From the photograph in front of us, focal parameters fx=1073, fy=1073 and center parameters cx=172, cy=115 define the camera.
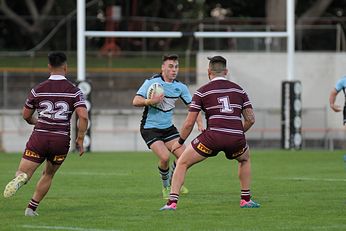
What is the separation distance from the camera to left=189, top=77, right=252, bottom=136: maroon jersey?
502 inches

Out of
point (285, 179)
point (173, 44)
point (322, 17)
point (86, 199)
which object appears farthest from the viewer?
point (322, 17)

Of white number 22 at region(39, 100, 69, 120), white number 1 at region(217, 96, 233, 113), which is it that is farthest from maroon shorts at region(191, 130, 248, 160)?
white number 22 at region(39, 100, 69, 120)

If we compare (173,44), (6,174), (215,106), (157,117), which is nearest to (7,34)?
(173,44)

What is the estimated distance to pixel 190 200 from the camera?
47.7 ft

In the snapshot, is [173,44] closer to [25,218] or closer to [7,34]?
[7,34]

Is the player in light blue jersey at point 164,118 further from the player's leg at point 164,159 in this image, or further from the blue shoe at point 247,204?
the blue shoe at point 247,204

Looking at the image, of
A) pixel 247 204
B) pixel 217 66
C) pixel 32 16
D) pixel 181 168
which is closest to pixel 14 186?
pixel 181 168

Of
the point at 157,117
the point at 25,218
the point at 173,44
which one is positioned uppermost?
the point at 173,44

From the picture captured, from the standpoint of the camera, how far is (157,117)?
50.7 ft

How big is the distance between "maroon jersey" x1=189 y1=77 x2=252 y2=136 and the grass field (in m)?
1.06

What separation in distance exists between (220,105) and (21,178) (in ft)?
8.19

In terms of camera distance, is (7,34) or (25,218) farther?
(7,34)

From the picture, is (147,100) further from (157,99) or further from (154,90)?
(154,90)

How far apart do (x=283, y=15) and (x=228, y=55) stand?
3.46 metres
